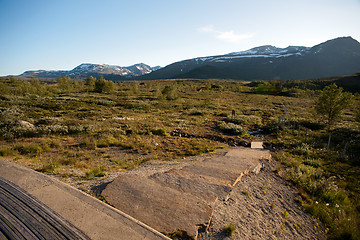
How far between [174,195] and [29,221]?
3.60 m

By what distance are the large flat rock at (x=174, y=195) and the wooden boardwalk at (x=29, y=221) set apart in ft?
5.27

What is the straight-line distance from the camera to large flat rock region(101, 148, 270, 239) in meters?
4.46

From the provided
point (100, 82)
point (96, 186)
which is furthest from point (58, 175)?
point (100, 82)

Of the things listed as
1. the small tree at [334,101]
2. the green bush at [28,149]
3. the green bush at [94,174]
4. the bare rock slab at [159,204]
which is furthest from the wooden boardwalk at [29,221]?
the small tree at [334,101]

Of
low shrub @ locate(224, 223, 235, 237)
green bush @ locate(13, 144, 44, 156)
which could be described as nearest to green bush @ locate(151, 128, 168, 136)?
green bush @ locate(13, 144, 44, 156)

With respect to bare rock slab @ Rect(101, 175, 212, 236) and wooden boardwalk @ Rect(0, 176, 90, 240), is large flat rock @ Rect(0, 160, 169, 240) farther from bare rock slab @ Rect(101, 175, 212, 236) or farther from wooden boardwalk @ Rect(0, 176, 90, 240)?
bare rock slab @ Rect(101, 175, 212, 236)

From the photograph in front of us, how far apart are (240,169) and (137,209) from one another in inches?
221

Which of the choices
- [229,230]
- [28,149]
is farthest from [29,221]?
[28,149]

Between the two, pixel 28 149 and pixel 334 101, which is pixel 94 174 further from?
pixel 334 101

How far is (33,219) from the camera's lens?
11.0 feet

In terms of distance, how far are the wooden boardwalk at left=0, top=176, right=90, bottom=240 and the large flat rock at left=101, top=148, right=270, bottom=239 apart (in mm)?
1607

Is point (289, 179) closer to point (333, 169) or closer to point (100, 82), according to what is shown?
point (333, 169)

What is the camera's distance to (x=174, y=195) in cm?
551

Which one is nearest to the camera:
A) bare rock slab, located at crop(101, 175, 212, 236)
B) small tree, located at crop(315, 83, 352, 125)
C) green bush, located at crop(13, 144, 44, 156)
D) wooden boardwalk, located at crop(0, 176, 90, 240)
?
wooden boardwalk, located at crop(0, 176, 90, 240)
